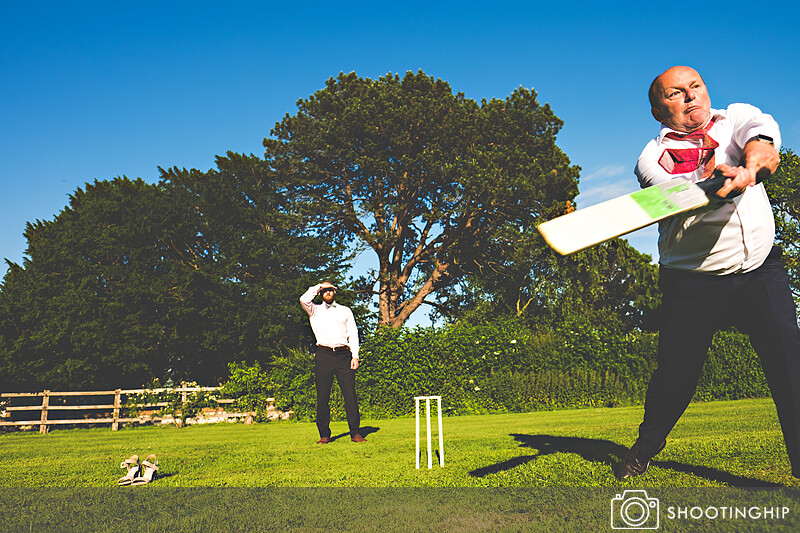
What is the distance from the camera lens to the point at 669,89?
3.14m

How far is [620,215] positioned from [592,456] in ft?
8.81

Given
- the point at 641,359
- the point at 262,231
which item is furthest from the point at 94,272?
the point at 641,359

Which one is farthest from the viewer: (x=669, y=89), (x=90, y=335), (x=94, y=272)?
(x=94, y=272)

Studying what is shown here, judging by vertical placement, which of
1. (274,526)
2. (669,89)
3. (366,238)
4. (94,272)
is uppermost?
(366,238)

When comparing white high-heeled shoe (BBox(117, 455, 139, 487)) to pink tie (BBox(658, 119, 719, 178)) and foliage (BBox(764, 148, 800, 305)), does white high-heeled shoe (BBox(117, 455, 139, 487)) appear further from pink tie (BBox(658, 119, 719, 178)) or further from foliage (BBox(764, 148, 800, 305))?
foliage (BBox(764, 148, 800, 305))

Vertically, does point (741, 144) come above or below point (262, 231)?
below

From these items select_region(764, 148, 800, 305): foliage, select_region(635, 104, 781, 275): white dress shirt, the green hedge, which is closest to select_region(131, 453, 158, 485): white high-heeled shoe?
select_region(635, 104, 781, 275): white dress shirt

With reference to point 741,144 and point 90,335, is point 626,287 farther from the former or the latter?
point 741,144

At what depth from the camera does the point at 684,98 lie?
312cm

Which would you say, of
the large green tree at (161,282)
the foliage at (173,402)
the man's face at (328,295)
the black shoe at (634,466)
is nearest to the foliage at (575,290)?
the large green tree at (161,282)

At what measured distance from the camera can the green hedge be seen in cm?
1507

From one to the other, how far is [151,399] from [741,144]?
16.3 metres

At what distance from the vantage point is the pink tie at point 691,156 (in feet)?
10.0

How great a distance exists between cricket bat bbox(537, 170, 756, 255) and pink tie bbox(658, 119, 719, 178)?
510mm
